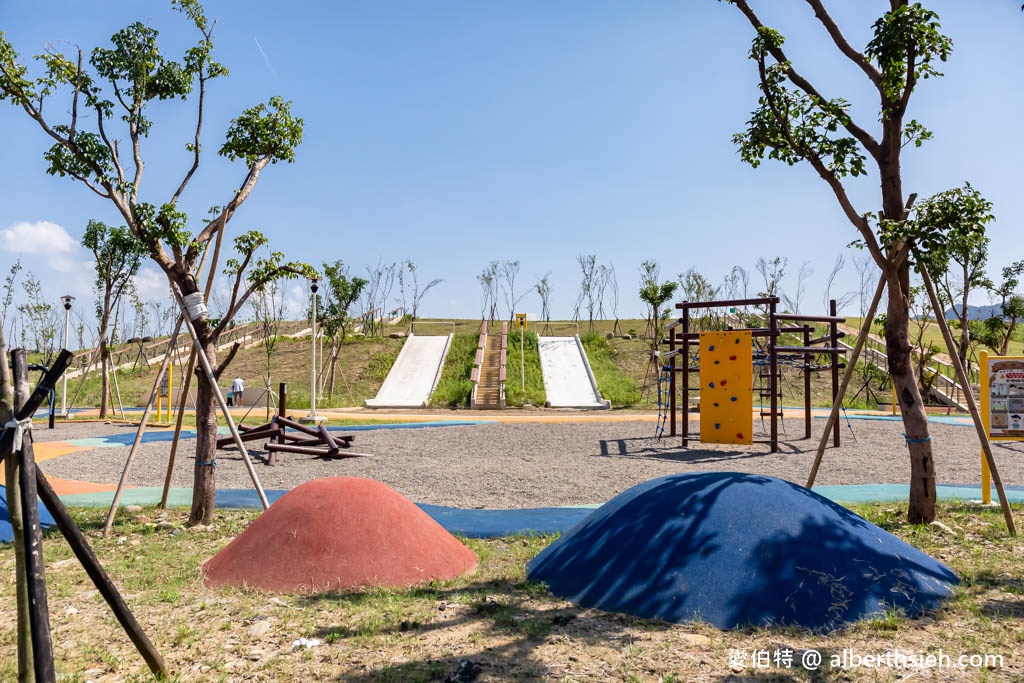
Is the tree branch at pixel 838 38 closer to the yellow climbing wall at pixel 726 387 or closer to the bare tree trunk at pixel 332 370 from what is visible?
the yellow climbing wall at pixel 726 387

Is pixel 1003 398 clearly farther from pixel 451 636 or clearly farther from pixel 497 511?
pixel 451 636

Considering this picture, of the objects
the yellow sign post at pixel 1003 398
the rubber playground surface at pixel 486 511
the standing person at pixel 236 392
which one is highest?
the yellow sign post at pixel 1003 398

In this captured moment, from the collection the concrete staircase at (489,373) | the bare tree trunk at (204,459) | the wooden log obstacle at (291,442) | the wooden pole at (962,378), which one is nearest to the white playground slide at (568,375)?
the concrete staircase at (489,373)

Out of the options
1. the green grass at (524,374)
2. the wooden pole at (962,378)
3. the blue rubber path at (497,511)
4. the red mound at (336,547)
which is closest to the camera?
the red mound at (336,547)

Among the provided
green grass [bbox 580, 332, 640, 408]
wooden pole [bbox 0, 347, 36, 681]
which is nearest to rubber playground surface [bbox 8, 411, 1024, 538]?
wooden pole [bbox 0, 347, 36, 681]

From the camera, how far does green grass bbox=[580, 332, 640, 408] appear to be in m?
28.5

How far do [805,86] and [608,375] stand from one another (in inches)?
959

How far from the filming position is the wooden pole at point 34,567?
10.3ft

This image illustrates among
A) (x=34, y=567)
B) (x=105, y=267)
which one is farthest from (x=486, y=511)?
(x=105, y=267)

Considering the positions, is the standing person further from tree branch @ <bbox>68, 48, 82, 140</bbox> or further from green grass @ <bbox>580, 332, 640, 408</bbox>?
tree branch @ <bbox>68, 48, 82, 140</bbox>

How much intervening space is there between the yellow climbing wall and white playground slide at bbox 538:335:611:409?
1152 centimetres

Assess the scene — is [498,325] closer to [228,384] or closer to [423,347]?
[423,347]

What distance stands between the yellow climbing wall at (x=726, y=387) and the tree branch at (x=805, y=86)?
294 inches

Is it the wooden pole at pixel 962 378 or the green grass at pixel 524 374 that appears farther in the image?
the green grass at pixel 524 374
